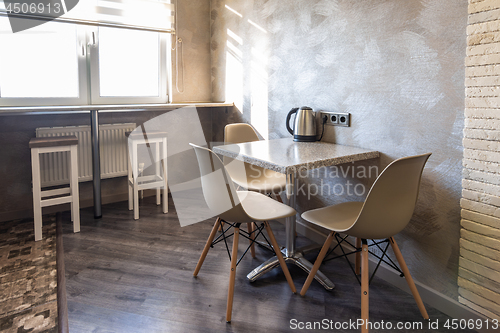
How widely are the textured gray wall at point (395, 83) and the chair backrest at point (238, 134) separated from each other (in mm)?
258

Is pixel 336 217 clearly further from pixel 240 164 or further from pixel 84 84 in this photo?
pixel 84 84

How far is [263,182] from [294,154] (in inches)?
23.4

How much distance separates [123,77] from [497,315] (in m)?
3.27

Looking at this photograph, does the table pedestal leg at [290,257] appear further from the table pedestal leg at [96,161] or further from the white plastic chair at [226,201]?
the table pedestal leg at [96,161]

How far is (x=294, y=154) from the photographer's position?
1.90 metres

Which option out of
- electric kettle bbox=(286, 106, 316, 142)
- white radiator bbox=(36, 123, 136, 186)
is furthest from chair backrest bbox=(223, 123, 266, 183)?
white radiator bbox=(36, 123, 136, 186)

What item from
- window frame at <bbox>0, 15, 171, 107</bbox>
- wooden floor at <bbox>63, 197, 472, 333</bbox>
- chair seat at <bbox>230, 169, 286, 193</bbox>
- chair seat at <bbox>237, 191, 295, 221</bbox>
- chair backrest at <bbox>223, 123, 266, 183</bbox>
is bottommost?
wooden floor at <bbox>63, 197, 472, 333</bbox>

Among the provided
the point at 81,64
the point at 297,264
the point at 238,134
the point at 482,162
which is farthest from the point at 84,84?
the point at 482,162

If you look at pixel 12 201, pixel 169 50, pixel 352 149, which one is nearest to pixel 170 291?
pixel 352 149

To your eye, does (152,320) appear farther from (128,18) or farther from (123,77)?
(128,18)

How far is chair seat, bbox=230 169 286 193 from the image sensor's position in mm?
2334

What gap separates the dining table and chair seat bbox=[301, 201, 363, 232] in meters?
0.24

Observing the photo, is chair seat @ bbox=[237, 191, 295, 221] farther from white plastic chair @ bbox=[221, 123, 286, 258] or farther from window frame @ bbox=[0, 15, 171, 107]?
window frame @ bbox=[0, 15, 171, 107]

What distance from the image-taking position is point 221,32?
11.6ft
